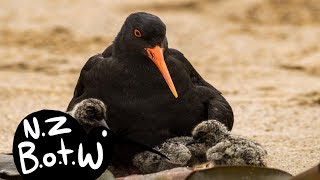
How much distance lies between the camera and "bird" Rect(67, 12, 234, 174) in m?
5.59

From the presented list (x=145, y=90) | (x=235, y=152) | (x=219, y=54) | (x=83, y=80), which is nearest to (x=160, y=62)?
(x=145, y=90)

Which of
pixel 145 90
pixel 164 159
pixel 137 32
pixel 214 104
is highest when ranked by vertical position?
pixel 137 32

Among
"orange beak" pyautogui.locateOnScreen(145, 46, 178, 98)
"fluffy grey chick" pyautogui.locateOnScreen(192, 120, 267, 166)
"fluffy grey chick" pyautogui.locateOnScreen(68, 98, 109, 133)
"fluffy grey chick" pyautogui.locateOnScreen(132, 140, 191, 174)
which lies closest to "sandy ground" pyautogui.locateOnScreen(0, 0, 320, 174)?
"fluffy grey chick" pyautogui.locateOnScreen(192, 120, 267, 166)

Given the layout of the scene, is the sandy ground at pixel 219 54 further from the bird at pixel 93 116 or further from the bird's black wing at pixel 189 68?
the bird at pixel 93 116

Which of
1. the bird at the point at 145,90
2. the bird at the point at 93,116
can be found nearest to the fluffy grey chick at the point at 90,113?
the bird at the point at 93,116

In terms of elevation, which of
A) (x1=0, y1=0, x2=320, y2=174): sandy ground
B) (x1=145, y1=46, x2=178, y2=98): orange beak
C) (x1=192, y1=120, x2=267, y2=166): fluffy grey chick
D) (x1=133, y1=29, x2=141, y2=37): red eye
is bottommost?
(x1=0, y1=0, x2=320, y2=174): sandy ground

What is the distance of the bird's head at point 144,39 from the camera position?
5.66 metres

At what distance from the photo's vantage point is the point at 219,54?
952 centimetres

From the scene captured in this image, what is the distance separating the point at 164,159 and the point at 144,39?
708 millimetres

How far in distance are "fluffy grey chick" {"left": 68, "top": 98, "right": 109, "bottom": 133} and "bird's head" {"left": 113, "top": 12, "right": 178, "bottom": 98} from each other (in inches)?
15.6

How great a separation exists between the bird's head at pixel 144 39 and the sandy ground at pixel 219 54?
911 mm

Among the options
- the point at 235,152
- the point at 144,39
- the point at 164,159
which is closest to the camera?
the point at 235,152

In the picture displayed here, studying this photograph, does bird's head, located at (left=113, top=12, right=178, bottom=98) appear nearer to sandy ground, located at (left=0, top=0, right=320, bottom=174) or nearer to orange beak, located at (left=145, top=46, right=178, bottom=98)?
orange beak, located at (left=145, top=46, right=178, bottom=98)

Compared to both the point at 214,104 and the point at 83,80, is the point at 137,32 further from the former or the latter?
the point at 214,104
